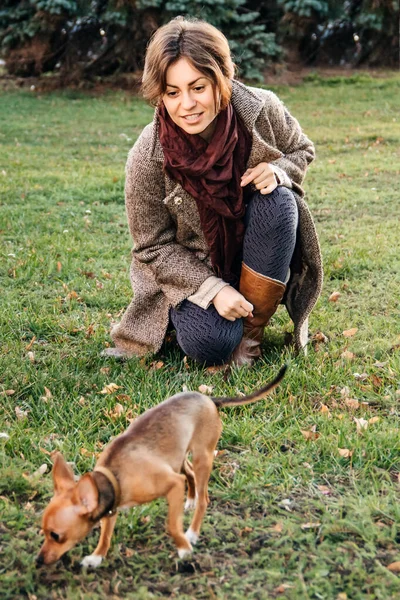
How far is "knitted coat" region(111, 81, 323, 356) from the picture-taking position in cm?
351

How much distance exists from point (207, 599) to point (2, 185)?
6.05 m

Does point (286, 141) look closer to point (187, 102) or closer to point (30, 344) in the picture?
point (187, 102)

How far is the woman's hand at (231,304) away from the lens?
3484mm

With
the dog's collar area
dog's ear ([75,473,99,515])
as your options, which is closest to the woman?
→ the dog's collar area

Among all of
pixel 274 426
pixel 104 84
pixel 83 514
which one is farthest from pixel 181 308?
pixel 104 84

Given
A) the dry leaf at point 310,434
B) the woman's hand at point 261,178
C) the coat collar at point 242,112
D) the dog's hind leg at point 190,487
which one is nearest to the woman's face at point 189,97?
the coat collar at point 242,112

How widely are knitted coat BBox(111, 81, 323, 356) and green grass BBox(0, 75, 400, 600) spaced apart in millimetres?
213

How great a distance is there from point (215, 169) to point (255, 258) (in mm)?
468

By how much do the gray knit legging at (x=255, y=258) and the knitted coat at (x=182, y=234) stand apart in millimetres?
64

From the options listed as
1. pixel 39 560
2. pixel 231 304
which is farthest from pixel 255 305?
pixel 39 560

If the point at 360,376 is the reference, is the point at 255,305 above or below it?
above

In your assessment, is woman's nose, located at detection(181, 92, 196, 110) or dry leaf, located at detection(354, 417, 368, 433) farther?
woman's nose, located at detection(181, 92, 196, 110)

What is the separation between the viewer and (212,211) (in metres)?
3.51

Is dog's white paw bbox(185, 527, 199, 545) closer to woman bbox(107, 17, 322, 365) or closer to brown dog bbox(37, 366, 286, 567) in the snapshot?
brown dog bbox(37, 366, 286, 567)
